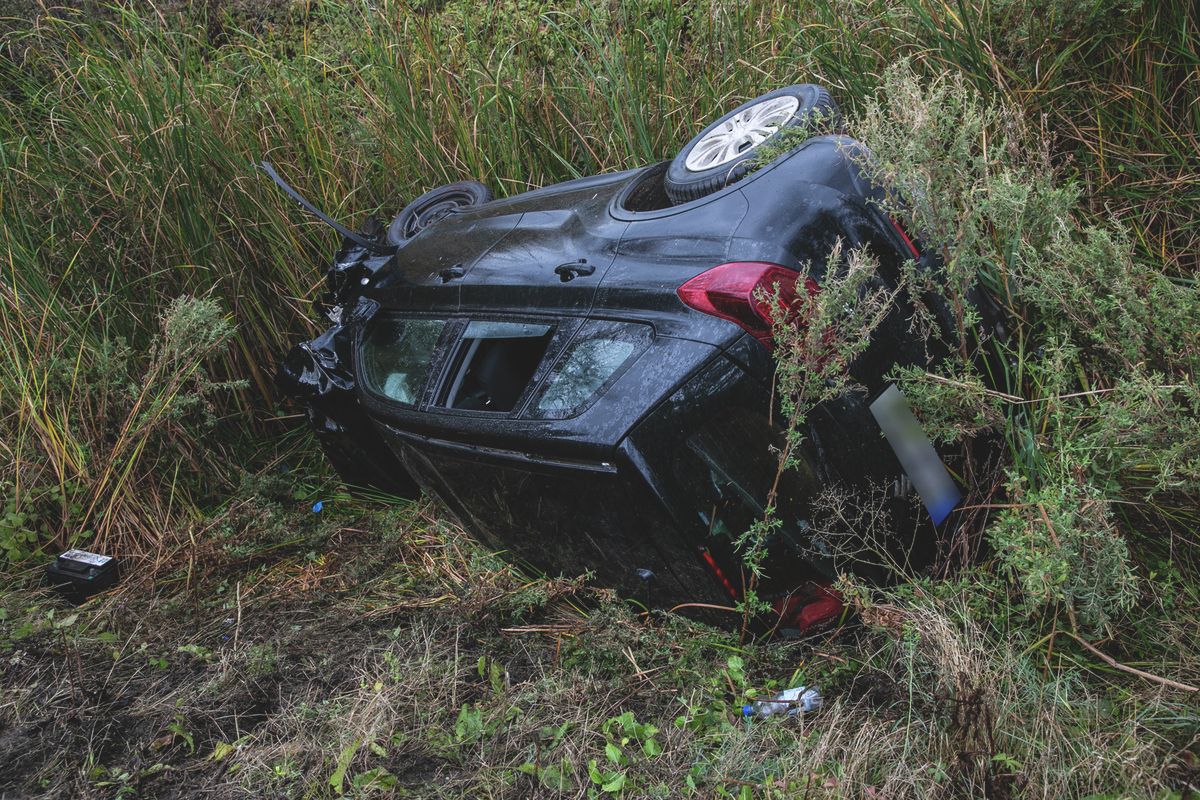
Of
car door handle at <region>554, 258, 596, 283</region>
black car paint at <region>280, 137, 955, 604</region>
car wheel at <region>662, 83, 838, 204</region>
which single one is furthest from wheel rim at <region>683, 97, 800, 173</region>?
car door handle at <region>554, 258, 596, 283</region>

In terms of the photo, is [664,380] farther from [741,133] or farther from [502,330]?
[741,133]

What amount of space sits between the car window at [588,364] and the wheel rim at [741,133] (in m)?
0.76

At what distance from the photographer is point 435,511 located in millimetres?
4352

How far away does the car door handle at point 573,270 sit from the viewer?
3.07 m

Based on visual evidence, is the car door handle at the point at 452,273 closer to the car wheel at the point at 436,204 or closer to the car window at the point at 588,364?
the car window at the point at 588,364

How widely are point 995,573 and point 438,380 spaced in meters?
1.99

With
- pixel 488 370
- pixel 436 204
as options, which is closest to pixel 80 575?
pixel 488 370

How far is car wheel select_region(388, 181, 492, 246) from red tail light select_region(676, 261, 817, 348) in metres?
2.18

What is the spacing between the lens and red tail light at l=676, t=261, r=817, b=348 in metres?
2.66

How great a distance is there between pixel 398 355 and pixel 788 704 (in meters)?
1.98

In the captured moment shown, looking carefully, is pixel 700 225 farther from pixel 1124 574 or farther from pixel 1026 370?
pixel 1124 574

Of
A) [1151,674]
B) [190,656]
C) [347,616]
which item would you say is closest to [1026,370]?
[1151,674]

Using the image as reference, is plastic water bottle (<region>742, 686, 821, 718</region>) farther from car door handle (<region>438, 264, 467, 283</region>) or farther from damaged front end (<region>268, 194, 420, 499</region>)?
damaged front end (<region>268, 194, 420, 499</region>)

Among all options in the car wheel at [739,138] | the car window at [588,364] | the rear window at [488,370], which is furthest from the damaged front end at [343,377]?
the car wheel at [739,138]
